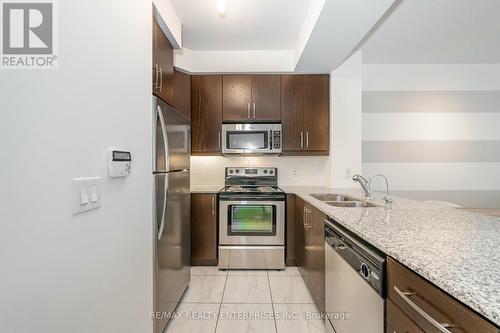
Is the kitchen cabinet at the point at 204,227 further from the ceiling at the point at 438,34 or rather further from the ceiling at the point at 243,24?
the ceiling at the point at 438,34

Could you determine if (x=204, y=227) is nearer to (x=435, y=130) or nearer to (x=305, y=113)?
(x=305, y=113)

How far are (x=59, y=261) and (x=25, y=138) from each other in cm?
40

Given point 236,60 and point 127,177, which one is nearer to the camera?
point 127,177

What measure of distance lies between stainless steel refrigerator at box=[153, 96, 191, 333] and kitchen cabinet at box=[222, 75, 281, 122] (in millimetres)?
926

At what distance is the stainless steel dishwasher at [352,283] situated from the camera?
108 centimetres

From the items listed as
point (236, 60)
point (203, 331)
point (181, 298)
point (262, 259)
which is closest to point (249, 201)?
point (262, 259)

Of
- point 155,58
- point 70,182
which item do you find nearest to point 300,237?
point 155,58

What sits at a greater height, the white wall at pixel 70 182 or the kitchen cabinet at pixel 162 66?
the kitchen cabinet at pixel 162 66

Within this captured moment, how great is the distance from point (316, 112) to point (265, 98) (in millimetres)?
667

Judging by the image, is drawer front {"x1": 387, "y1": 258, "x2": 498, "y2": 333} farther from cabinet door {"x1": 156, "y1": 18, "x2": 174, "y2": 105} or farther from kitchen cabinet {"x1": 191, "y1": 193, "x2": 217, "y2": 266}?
kitchen cabinet {"x1": 191, "y1": 193, "x2": 217, "y2": 266}

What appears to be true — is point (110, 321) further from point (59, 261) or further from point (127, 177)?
point (127, 177)

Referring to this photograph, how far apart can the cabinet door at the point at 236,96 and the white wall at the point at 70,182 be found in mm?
1753

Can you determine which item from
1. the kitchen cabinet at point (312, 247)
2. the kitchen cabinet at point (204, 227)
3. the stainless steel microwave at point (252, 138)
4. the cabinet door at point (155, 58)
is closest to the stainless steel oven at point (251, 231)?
the kitchen cabinet at point (204, 227)

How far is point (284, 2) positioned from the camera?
6.93 feet
